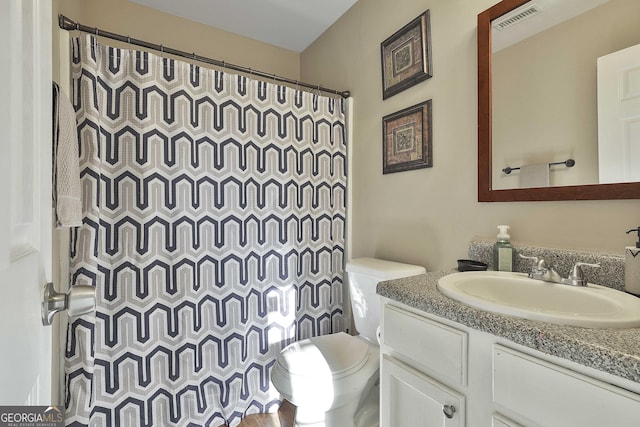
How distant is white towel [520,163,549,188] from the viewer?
1.05 meters

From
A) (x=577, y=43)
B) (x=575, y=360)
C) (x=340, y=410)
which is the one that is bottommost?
(x=340, y=410)

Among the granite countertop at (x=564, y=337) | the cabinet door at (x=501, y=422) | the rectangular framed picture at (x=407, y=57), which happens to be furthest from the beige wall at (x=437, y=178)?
the cabinet door at (x=501, y=422)

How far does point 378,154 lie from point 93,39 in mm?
1473

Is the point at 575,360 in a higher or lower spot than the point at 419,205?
lower

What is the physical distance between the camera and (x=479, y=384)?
0.70m

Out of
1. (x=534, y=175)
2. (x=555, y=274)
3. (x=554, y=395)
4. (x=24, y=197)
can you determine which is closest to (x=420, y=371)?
(x=554, y=395)

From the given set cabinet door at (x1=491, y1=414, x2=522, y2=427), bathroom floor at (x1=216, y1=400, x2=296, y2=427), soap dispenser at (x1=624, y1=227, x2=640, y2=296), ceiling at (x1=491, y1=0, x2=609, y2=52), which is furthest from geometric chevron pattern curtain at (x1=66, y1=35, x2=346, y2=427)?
soap dispenser at (x1=624, y1=227, x2=640, y2=296)

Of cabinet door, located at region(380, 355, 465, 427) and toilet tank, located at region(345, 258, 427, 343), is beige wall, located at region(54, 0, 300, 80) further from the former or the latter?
cabinet door, located at region(380, 355, 465, 427)

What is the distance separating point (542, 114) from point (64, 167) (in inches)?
65.4

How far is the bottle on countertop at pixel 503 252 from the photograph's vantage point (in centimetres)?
106

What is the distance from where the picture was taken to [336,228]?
2.00 metres

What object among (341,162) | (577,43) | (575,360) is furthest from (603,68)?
(341,162)

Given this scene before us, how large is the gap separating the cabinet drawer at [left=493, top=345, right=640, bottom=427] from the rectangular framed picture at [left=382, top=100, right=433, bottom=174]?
3.28 ft

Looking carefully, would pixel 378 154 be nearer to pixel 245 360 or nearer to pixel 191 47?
pixel 245 360
